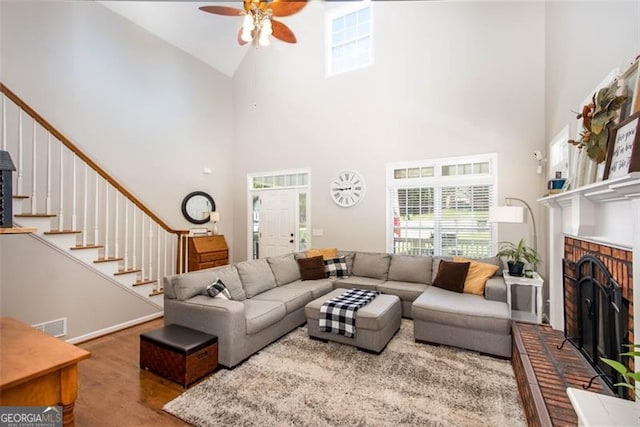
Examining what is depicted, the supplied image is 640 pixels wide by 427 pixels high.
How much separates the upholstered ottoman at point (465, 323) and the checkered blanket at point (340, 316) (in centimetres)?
63

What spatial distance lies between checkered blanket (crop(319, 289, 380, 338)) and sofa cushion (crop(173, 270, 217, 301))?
4.12ft

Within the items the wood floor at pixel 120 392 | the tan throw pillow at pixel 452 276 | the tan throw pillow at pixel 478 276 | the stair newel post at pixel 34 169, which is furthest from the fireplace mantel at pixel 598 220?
the stair newel post at pixel 34 169

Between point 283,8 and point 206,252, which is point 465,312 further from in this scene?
point 206,252

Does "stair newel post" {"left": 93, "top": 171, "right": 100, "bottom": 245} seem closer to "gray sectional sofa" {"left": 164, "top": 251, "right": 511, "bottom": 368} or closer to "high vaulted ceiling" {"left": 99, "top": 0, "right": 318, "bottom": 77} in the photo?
"gray sectional sofa" {"left": 164, "top": 251, "right": 511, "bottom": 368}

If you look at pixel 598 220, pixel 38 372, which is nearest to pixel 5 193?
pixel 38 372

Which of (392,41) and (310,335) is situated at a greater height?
(392,41)

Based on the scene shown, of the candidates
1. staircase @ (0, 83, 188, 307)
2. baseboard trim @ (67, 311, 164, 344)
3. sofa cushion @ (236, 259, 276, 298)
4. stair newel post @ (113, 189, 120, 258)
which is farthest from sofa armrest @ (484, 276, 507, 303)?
stair newel post @ (113, 189, 120, 258)

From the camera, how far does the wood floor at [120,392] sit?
208cm

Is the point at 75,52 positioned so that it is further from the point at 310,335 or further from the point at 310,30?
the point at 310,335

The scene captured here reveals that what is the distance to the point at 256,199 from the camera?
6277mm

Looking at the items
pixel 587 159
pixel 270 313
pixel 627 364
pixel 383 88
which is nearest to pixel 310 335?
pixel 270 313

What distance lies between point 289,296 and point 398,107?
336cm

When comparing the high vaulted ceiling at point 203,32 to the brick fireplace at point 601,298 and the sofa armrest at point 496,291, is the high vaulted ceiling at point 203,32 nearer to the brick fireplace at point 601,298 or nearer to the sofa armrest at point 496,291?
the brick fireplace at point 601,298

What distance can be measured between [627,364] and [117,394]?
3419 mm
